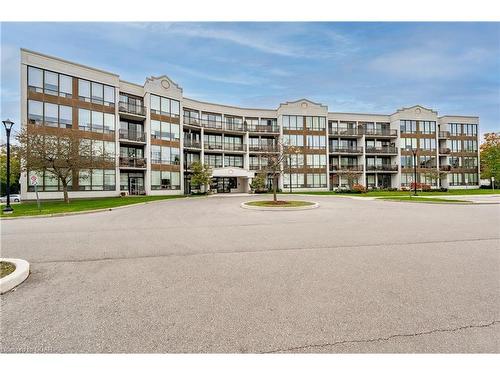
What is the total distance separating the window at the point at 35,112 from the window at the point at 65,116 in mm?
1846

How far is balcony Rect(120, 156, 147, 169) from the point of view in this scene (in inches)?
1398

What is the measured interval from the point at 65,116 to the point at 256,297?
36.1 meters

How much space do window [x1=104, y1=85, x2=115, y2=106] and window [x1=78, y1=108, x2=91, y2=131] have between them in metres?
2.99

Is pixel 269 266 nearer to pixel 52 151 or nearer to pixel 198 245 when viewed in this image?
pixel 198 245

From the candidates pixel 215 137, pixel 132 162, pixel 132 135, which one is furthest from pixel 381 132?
pixel 132 162

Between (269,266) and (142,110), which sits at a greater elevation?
(142,110)

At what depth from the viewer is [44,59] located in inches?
1146

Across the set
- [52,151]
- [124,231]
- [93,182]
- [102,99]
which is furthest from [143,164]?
[124,231]

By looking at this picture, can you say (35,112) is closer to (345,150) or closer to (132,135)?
(132,135)

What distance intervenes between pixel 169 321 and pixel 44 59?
124 ft

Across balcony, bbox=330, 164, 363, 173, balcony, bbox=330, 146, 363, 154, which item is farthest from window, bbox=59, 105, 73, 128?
balcony, bbox=330, 164, 363, 173

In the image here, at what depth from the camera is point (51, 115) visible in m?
29.7

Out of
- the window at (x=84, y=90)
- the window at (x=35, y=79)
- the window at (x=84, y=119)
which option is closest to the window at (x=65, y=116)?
the window at (x=84, y=119)

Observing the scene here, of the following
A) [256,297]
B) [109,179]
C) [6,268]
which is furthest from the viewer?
[109,179]
